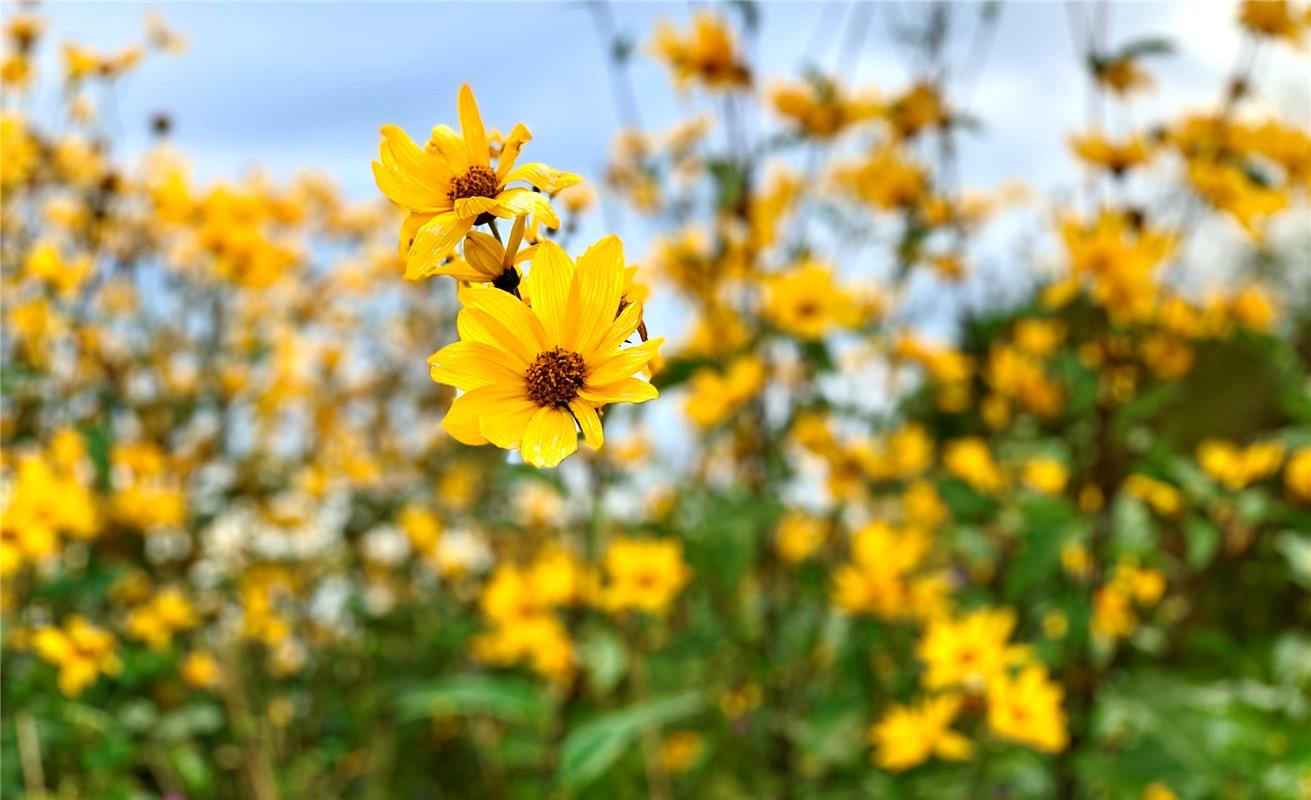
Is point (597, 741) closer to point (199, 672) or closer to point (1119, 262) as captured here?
point (1119, 262)

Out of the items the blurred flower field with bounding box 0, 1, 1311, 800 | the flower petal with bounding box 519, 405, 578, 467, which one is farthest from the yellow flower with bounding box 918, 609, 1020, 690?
the flower petal with bounding box 519, 405, 578, 467

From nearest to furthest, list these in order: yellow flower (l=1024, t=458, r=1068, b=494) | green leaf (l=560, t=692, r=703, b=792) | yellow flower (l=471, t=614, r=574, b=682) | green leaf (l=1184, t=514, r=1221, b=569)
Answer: green leaf (l=560, t=692, r=703, b=792) < green leaf (l=1184, t=514, r=1221, b=569) < yellow flower (l=471, t=614, r=574, b=682) < yellow flower (l=1024, t=458, r=1068, b=494)

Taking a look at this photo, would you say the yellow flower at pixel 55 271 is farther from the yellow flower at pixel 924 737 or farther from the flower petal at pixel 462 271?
the flower petal at pixel 462 271

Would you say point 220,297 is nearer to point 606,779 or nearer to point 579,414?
point 606,779

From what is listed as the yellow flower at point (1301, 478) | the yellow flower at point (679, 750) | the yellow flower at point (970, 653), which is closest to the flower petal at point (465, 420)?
the yellow flower at point (970, 653)

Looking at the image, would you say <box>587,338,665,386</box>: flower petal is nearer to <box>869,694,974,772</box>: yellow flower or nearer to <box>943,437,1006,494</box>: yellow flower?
<box>869,694,974,772</box>: yellow flower

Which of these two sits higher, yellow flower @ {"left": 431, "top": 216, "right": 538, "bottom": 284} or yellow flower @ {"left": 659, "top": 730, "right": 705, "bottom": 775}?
yellow flower @ {"left": 431, "top": 216, "right": 538, "bottom": 284}

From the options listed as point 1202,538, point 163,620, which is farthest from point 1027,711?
point 163,620
